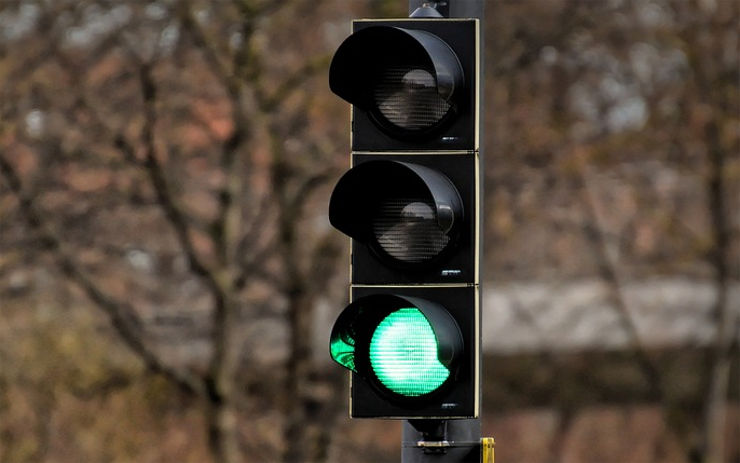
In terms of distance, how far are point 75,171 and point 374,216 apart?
12.9m

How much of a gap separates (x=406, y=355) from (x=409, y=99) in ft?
2.70

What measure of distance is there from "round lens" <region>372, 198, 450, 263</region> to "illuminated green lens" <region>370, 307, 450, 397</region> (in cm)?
19

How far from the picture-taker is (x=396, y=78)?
558 centimetres

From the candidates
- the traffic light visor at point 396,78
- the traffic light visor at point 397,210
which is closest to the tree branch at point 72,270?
the traffic light visor at point 396,78

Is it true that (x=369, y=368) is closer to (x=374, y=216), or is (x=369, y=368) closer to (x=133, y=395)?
(x=374, y=216)

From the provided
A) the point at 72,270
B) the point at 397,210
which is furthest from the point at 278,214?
the point at 397,210

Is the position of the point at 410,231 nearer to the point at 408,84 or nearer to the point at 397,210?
the point at 397,210

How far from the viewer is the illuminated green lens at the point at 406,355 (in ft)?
17.6

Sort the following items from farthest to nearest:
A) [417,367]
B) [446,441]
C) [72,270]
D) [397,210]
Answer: [72,270]
[446,441]
[397,210]
[417,367]

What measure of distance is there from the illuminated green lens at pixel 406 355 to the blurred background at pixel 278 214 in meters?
11.5

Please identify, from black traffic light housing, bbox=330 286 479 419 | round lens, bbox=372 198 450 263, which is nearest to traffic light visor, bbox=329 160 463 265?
round lens, bbox=372 198 450 263

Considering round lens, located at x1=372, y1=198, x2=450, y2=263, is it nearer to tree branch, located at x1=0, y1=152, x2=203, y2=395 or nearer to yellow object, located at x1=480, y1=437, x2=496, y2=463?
yellow object, located at x1=480, y1=437, x2=496, y2=463

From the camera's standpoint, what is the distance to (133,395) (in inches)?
707

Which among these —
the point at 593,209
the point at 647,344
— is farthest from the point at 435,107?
the point at 647,344
